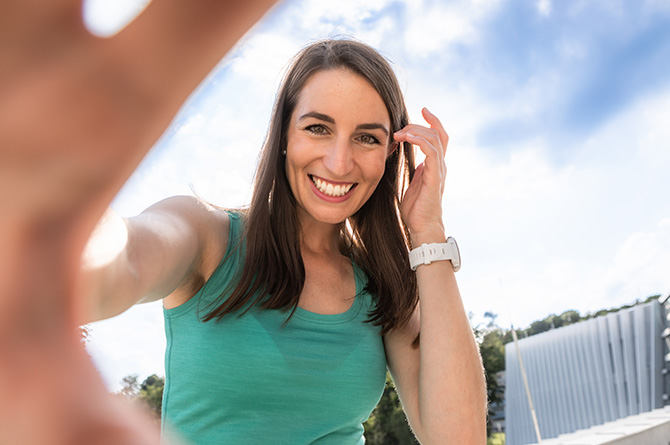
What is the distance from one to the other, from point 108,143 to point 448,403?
1.86 meters

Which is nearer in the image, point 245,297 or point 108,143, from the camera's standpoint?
point 108,143

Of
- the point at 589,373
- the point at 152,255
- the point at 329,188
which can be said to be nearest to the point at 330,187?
the point at 329,188

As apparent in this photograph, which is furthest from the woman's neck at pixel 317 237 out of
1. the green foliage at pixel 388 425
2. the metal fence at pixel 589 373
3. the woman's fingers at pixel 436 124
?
the green foliage at pixel 388 425

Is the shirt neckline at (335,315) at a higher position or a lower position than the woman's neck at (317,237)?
lower

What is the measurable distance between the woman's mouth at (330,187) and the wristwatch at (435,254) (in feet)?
Result: 1.18

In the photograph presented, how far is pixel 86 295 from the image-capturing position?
211 millimetres

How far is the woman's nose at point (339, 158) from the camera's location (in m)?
2.02

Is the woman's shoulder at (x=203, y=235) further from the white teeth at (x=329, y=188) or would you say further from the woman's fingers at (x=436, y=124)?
the woman's fingers at (x=436, y=124)

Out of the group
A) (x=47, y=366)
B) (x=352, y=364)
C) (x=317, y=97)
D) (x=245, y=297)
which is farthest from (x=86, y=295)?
(x=317, y=97)

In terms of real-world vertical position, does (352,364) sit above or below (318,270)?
below

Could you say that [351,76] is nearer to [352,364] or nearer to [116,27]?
[352,364]

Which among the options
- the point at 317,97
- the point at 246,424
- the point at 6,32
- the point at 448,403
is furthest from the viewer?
the point at 317,97

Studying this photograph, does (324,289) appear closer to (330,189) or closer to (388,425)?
(330,189)

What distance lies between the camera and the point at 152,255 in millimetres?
929
